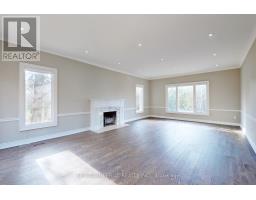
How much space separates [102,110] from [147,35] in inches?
152

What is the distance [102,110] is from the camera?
6195mm

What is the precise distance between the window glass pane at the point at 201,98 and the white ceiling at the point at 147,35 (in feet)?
8.74

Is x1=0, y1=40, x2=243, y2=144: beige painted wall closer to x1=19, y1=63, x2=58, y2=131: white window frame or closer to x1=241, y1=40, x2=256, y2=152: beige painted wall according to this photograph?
x1=19, y1=63, x2=58, y2=131: white window frame

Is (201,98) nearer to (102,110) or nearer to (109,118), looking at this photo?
(109,118)

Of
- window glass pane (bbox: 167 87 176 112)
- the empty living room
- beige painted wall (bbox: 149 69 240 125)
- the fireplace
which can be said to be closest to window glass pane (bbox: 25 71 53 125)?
the empty living room

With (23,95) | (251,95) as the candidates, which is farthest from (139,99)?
(23,95)

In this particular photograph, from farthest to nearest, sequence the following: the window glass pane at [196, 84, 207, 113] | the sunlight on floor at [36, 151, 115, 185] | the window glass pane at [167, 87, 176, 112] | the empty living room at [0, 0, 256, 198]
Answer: the window glass pane at [167, 87, 176, 112]
the window glass pane at [196, 84, 207, 113]
the empty living room at [0, 0, 256, 198]
the sunlight on floor at [36, 151, 115, 185]

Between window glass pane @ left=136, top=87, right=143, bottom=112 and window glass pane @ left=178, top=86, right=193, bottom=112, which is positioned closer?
window glass pane @ left=178, top=86, right=193, bottom=112

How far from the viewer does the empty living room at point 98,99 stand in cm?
247

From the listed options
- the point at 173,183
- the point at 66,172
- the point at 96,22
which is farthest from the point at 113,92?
the point at 173,183

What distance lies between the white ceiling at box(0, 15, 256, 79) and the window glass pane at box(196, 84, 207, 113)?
2663mm

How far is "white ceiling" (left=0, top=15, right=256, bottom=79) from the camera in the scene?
2629mm

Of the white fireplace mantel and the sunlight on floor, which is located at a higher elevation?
the white fireplace mantel
